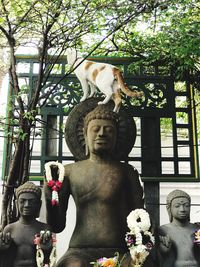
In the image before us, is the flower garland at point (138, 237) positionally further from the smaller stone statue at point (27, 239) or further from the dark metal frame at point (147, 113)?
the dark metal frame at point (147, 113)

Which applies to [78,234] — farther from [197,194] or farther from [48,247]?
[197,194]

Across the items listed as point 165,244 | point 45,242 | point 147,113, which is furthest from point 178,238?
point 147,113

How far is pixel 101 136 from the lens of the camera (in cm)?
377

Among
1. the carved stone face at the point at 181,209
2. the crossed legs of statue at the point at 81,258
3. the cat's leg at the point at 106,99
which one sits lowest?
the crossed legs of statue at the point at 81,258

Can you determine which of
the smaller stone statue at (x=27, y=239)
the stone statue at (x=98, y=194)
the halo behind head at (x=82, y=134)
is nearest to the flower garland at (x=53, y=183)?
the stone statue at (x=98, y=194)

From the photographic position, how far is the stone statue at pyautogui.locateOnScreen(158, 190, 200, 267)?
332cm

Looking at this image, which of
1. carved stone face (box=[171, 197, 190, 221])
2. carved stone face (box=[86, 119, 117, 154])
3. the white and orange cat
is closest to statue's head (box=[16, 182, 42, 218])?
carved stone face (box=[86, 119, 117, 154])

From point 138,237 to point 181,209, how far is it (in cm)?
77

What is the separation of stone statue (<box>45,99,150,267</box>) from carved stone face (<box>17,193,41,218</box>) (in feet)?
0.42

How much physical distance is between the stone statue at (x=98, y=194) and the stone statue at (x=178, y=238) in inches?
12.8

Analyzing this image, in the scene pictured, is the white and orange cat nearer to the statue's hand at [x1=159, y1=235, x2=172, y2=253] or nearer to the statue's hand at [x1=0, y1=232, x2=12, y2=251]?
the statue's hand at [x1=159, y1=235, x2=172, y2=253]

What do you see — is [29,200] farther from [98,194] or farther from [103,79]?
[103,79]

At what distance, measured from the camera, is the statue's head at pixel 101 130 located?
3779 mm

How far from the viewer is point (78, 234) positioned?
3473mm
